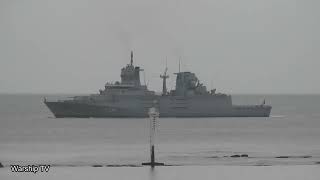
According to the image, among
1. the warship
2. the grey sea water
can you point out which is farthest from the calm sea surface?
the warship

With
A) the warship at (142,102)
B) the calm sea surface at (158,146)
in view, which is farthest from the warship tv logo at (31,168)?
the warship at (142,102)

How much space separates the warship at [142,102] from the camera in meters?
142

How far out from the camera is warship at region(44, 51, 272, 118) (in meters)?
142

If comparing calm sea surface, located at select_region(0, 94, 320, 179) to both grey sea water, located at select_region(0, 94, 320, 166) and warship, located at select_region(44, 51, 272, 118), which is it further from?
warship, located at select_region(44, 51, 272, 118)

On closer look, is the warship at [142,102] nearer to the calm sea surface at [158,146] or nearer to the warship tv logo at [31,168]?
the calm sea surface at [158,146]

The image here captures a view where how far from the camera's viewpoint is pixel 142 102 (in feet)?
469

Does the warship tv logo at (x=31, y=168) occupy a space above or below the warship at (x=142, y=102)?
below

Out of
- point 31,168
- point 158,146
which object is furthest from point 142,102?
point 31,168

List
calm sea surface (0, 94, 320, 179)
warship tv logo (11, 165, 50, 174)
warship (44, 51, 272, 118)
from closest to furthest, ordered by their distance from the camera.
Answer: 1. warship tv logo (11, 165, 50, 174)
2. calm sea surface (0, 94, 320, 179)
3. warship (44, 51, 272, 118)

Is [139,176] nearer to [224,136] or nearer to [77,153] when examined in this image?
[77,153]

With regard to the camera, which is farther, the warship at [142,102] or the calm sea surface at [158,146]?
the warship at [142,102]

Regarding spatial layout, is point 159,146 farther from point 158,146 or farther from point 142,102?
point 142,102

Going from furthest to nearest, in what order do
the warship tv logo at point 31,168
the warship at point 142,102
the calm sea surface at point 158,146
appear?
the warship at point 142,102 → the calm sea surface at point 158,146 → the warship tv logo at point 31,168

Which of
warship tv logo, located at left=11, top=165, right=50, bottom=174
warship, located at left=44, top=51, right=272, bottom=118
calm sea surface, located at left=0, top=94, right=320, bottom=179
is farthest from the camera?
warship, located at left=44, top=51, right=272, bottom=118
